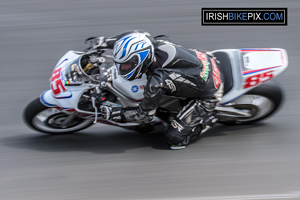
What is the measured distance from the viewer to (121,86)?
178 inches

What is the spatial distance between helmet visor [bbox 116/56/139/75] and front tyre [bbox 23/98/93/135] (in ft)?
3.52

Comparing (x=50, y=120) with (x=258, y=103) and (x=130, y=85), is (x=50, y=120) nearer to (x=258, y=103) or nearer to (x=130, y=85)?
(x=130, y=85)

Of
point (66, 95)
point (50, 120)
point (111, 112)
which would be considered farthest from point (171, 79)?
point (50, 120)

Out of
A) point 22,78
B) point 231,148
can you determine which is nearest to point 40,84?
point 22,78

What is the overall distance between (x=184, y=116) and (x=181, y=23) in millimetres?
2943

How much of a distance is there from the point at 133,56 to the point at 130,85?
1.57ft

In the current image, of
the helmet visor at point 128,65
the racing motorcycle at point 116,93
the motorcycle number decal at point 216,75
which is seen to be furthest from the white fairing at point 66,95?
the motorcycle number decal at point 216,75

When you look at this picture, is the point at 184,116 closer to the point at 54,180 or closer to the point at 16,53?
the point at 54,180

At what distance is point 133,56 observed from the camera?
163 inches

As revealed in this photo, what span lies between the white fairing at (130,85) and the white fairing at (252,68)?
0.90 m

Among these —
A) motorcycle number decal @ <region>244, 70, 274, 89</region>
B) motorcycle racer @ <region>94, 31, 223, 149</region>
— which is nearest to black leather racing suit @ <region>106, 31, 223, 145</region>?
motorcycle racer @ <region>94, 31, 223, 149</region>

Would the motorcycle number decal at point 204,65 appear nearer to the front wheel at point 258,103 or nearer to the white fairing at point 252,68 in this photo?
the white fairing at point 252,68

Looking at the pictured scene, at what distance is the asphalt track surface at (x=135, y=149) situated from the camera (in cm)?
436

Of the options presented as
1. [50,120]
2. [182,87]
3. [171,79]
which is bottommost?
[50,120]
